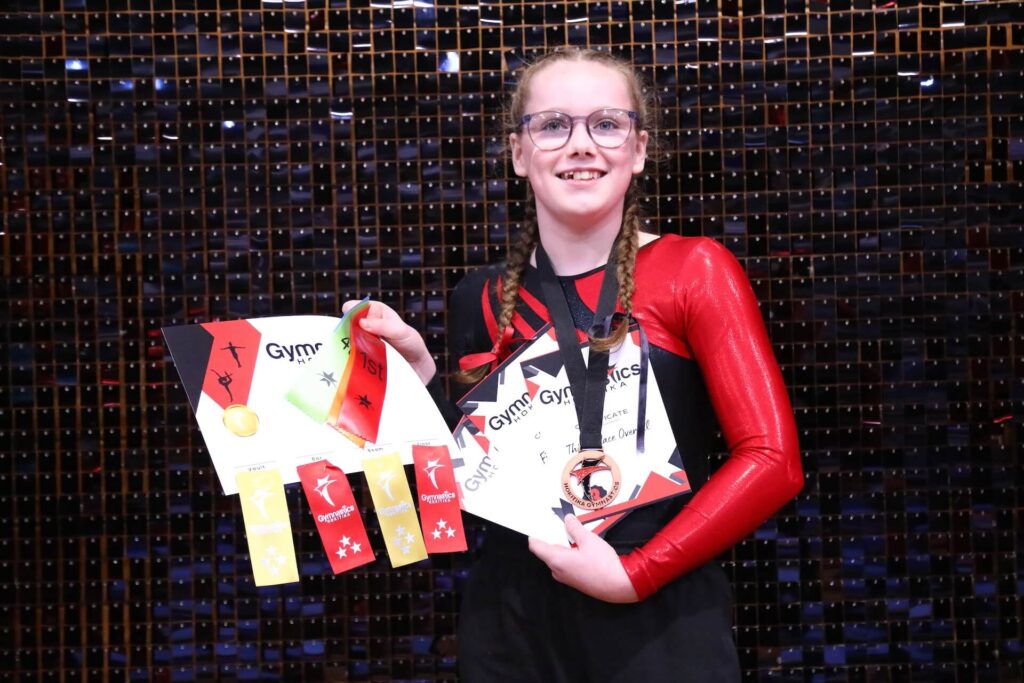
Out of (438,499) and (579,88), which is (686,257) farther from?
(438,499)

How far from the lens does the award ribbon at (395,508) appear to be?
1651 mm

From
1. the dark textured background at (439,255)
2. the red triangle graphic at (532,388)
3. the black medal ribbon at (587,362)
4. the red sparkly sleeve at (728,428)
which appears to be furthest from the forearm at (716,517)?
the dark textured background at (439,255)

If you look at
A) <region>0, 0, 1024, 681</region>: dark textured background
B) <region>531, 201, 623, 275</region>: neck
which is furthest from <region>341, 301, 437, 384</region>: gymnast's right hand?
<region>0, 0, 1024, 681</region>: dark textured background

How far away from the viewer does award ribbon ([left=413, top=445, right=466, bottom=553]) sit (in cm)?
163

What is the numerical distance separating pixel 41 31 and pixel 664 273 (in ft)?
7.39

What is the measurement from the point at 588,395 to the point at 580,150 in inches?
14.9

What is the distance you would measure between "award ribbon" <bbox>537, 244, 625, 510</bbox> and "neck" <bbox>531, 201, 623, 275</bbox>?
1.7 inches

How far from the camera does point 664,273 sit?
164 cm

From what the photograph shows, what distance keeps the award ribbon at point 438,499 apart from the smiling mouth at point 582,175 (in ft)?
1.50

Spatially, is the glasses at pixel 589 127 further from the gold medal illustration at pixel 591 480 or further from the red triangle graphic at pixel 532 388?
the gold medal illustration at pixel 591 480

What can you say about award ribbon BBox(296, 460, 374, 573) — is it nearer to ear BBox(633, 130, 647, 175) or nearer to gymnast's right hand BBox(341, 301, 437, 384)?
gymnast's right hand BBox(341, 301, 437, 384)

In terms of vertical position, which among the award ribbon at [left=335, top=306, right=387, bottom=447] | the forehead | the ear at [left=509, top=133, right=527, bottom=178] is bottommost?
the award ribbon at [left=335, top=306, right=387, bottom=447]

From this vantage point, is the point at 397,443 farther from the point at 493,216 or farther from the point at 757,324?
the point at 493,216

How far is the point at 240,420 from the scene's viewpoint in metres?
1.61
